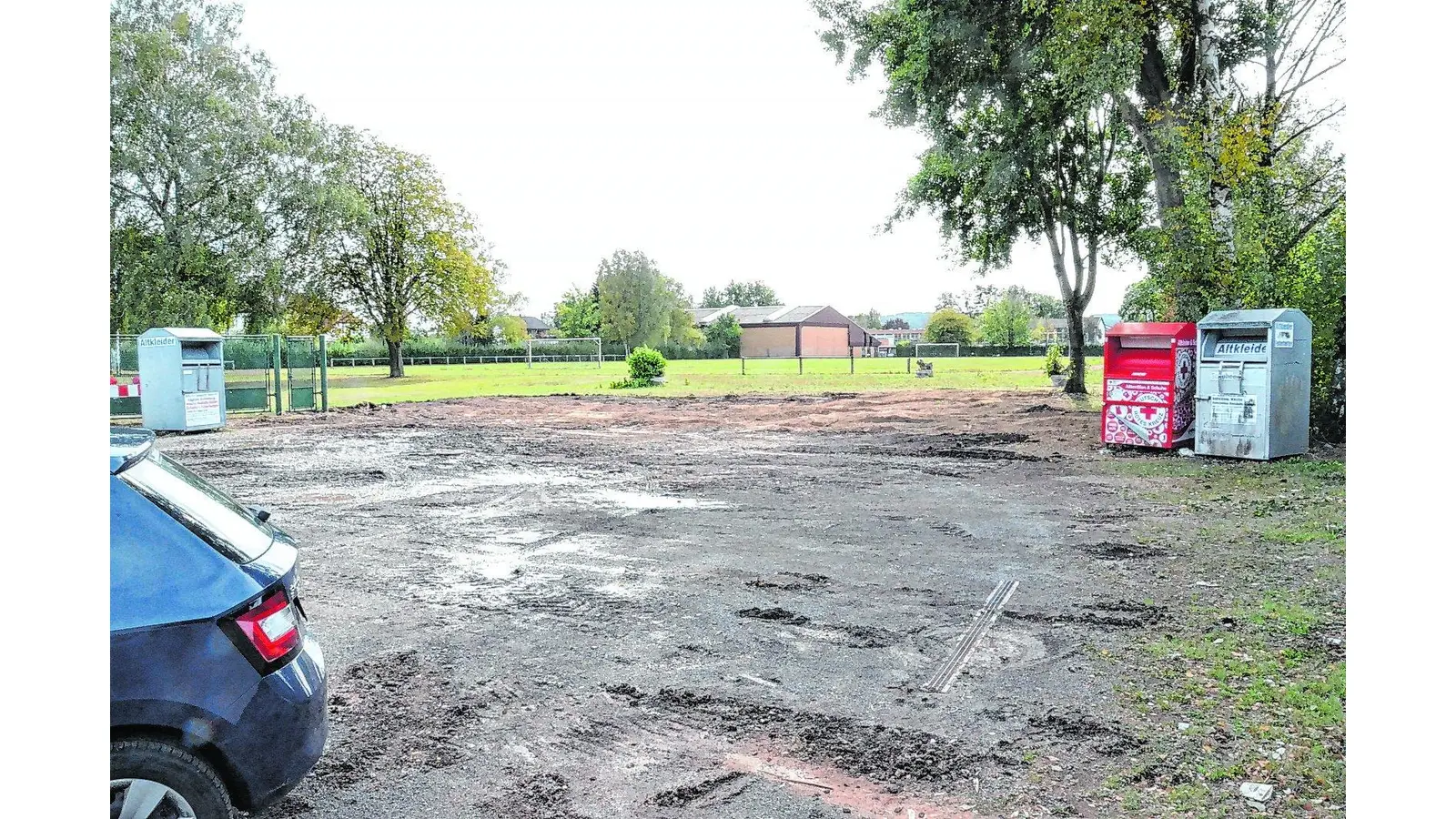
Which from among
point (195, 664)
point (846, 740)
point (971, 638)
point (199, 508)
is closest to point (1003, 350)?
point (971, 638)

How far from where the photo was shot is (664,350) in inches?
2383

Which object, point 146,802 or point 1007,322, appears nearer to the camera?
point 146,802

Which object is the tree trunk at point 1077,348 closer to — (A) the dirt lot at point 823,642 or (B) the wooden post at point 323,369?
(A) the dirt lot at point 823,642

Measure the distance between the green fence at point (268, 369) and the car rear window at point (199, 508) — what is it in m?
18.2

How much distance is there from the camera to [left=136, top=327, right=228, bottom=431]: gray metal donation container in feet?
54.1

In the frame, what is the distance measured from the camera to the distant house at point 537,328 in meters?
99.6

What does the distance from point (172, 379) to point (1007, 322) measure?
63.1 metres

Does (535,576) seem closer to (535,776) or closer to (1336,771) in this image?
(535,776)

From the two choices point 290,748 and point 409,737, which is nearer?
point 290,748

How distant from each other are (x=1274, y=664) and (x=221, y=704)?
14.6ft

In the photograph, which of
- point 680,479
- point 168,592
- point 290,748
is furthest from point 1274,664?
point 680,479

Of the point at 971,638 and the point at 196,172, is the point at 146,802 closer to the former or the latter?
the point at 971,638

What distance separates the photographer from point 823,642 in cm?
477

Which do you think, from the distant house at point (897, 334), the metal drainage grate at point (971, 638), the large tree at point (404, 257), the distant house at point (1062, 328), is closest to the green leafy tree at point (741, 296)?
the distant house at point (897, 334)
